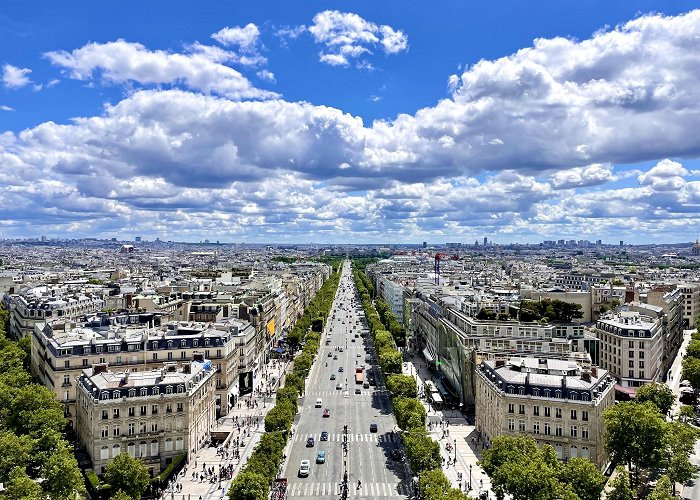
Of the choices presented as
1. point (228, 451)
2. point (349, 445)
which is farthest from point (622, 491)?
point (228, 451)

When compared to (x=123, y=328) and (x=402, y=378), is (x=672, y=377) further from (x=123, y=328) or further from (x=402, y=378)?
(x=123, y=328)

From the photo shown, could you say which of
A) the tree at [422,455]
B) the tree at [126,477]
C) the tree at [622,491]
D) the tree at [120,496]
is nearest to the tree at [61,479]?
the tree at [126,477]

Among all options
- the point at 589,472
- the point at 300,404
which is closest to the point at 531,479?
the point at 589,472

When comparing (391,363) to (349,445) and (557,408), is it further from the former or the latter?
(557,408)

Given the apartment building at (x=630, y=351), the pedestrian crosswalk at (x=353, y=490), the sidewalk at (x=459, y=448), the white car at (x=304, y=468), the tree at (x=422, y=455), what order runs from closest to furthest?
the pedestrian crosswalk at (x=353, y=490)
the tree at (x=422, y=455)
the sidewalk at (x=459, y=448)
the white car at (x=304, y=468)
the apartment building at (x=630, y=351)

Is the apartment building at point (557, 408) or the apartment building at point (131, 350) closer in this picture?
the apartment building at point (557, 408)

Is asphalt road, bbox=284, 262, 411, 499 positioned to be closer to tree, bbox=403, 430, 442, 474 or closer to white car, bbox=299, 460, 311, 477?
white car, bbox=299, 460, 311, 477

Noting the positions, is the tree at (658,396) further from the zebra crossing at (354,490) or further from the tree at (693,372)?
the zebra crossing at (354,490)
